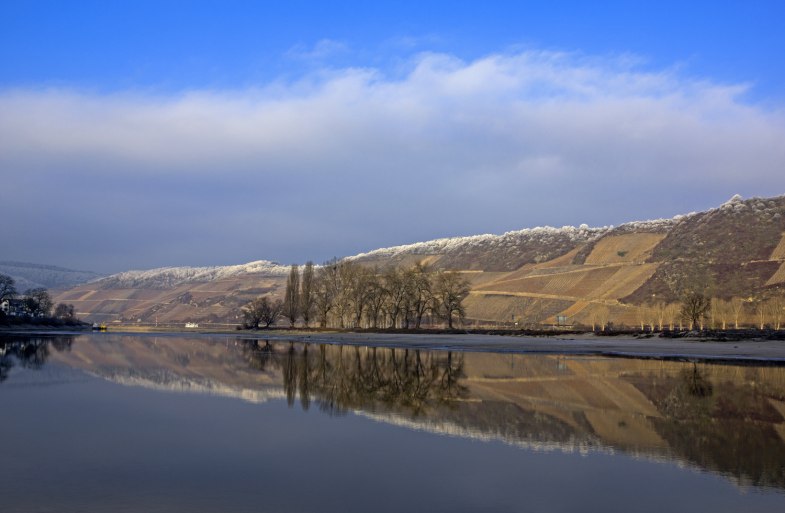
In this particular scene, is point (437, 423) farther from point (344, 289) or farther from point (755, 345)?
point (344, 289)

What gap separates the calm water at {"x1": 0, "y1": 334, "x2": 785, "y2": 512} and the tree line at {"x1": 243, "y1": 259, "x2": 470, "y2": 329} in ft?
245

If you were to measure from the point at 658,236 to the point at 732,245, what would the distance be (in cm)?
4088

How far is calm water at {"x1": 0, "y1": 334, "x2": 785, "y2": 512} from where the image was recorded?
9.94 meters

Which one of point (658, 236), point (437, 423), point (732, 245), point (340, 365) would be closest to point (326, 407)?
point (437, 423)

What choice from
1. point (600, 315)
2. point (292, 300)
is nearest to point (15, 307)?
point (292, 300)

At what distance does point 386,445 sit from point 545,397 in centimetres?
973

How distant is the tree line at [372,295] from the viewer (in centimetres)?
10206

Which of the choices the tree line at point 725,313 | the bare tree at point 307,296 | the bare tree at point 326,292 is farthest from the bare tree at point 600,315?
the bare tree at point 307,296

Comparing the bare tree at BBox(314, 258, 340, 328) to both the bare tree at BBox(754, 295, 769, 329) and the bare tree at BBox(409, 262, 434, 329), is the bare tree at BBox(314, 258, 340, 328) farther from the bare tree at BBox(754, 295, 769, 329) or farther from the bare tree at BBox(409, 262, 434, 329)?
the bare tree at BBox(754, 295, 769, 329)

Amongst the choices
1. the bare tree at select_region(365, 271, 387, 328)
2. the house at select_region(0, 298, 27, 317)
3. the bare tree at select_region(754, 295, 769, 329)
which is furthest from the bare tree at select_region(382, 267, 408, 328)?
the house at select_region(0, 298, 27, 317)

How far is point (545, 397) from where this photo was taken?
72.8 feet

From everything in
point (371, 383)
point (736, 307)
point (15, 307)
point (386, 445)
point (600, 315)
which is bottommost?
point (371, 383)

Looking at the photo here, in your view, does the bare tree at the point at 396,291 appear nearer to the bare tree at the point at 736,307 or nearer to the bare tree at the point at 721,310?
the bare tree at the point at 721,310

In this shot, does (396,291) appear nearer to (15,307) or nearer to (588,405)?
(588,405)
